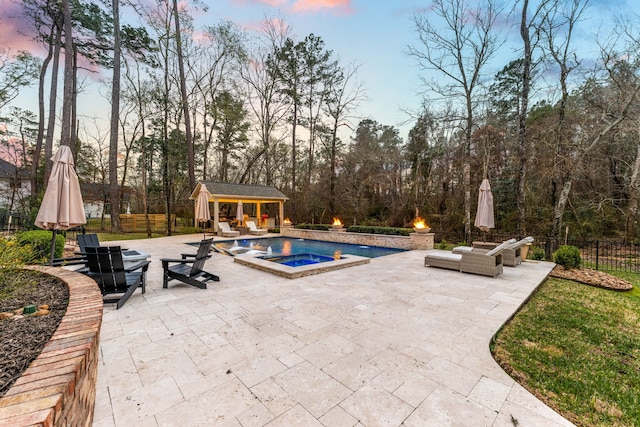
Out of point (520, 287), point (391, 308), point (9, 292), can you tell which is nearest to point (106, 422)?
point (9, 292)

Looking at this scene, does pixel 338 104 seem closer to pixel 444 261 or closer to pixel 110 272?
pixel 444 261

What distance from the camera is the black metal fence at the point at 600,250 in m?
8.69

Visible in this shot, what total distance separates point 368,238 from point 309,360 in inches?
407

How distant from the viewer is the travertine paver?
2027mm

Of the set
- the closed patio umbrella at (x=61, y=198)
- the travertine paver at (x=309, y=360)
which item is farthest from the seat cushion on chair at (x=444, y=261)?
the closed patio umbrella at (x=61, y=198)

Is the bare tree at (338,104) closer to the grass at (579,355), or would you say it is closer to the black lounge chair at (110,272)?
the grass at (579,355)

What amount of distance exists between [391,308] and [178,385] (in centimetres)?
309

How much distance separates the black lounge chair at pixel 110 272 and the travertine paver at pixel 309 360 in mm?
265

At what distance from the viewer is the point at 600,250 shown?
12.4 m

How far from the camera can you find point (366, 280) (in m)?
5.95

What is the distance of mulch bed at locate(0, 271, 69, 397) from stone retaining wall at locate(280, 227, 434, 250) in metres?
10.6

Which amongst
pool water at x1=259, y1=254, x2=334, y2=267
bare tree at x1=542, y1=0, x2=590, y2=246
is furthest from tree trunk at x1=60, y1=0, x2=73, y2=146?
bare tree at x1=542, y1=0, x2=590, y2=246

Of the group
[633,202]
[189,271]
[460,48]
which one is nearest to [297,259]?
[189,271]

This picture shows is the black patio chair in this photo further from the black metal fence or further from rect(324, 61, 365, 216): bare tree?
rect(324, 61, 365, 216): bare tree
